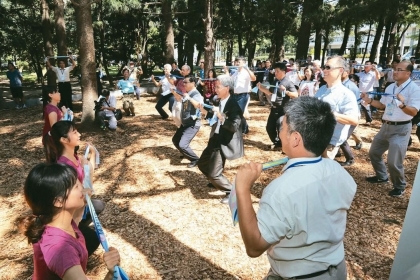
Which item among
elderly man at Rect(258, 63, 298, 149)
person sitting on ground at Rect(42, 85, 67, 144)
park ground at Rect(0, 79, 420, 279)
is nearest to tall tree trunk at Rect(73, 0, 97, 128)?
park ground at Rect(0, 79, 420, 279)

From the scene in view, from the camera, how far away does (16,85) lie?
12844mm

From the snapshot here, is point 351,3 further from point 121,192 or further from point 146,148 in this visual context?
point 121,192

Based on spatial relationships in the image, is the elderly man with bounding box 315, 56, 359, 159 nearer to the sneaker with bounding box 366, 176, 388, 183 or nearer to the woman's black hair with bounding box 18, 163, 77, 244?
the sneaker with bounding box 366, 176, 388, 183

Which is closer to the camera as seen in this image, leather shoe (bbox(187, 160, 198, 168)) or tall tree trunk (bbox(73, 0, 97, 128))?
leather shoe (bbox(187, 160, 198, 168))

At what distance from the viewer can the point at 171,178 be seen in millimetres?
5773

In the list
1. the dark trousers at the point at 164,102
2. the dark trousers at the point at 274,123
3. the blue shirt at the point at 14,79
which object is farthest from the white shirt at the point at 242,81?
the blue shirt at the point at 14,79

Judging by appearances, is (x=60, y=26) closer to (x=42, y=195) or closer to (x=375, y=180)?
(x=375, y=180)

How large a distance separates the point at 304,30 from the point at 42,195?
17.1m

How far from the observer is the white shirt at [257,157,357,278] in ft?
4.99

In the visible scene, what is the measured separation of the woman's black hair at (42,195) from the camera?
1800 mm

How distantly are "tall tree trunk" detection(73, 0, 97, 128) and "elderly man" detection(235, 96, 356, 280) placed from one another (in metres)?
7.71

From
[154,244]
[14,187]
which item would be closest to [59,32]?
[14,187]

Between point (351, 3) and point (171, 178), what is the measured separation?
13254mm

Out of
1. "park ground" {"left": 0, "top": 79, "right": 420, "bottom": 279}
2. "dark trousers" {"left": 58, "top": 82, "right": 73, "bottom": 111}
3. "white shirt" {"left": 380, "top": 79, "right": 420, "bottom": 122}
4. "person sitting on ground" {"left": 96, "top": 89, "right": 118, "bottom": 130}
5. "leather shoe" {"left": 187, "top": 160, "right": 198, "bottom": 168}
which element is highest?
"white shirt" {"left": 380, "top": 79, "right": 420, "bottom": 122}
